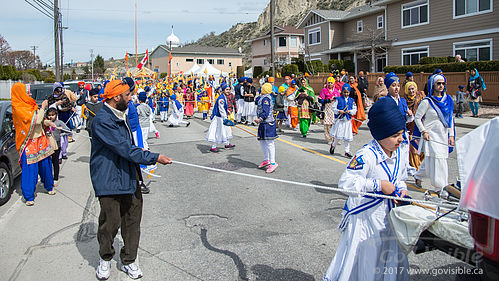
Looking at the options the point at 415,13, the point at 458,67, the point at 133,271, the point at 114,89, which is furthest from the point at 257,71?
the point at 133,271

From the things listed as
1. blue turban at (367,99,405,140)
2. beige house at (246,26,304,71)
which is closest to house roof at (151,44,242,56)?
beige house at (246,26,304,71)

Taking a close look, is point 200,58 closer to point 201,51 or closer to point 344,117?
point 201,51

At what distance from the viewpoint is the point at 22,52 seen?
7825 centimetres

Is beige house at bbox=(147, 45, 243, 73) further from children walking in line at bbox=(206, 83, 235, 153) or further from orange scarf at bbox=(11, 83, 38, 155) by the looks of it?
orange scarf at bbox=(11, 83, 38, 155)

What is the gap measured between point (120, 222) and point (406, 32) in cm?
2892

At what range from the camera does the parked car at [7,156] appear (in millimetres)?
6836

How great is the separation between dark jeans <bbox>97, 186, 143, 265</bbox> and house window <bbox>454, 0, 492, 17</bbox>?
24.8 m

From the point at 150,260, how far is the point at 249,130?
11683 mm

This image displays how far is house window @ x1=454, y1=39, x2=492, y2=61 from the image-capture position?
22953 millimetres

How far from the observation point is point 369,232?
3045mm

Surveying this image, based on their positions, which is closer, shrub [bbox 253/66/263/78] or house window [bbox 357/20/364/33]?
house window [bbox 357/20/364/33]

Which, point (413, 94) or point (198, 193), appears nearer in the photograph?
point (198, 193)

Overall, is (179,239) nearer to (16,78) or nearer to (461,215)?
(461,215)

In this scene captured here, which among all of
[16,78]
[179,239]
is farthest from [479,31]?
[16,78]
